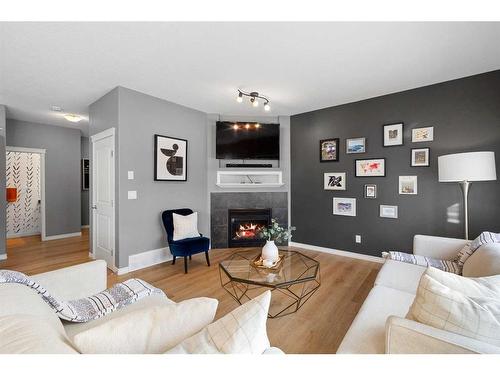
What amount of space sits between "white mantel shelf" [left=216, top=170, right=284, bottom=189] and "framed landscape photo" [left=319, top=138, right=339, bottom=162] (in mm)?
821

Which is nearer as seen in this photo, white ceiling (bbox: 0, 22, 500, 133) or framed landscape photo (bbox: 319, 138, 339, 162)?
white ceiling (bbox: 0, 22, 500, 133)

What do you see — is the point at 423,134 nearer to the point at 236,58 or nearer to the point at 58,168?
the point at 236,58

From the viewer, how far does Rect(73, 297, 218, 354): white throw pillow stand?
0.68m

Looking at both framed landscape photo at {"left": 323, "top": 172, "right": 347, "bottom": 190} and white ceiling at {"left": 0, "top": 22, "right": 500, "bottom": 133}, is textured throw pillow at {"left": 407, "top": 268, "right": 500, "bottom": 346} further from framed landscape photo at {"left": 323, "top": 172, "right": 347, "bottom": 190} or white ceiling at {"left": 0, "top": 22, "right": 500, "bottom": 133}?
framed landscape photo at {"left": 323, "top": 172, "right": 347, "bottom": 190}

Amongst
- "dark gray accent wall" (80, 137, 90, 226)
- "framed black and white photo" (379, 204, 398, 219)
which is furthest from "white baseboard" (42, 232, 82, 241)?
"framed black and white photo" (379, 204, 398, 219)

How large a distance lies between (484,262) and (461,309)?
1.12m

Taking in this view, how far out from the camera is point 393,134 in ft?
10.6

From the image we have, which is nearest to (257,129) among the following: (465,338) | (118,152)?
(118,152)

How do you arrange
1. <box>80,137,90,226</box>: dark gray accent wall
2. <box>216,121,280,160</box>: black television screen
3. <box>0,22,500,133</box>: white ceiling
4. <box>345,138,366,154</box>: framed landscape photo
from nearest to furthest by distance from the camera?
<box>0,22,500,133</box>: white ceiling < <box>345,138,366,154</box>: framed landscape photo < <box>216,121,280,160</box>: black television screen < <box>80,137,90,226</box>: dark gray accent wall

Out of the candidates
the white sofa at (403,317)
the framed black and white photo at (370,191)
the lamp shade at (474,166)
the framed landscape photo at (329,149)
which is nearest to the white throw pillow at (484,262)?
the white sofa at (403,317)

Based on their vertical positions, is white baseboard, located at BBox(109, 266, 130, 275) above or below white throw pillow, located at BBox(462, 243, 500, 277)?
below

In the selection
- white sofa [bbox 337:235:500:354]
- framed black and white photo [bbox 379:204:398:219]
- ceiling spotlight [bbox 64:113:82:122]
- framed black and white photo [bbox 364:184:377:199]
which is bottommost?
white sofa [bbox 337:235:500:354]
